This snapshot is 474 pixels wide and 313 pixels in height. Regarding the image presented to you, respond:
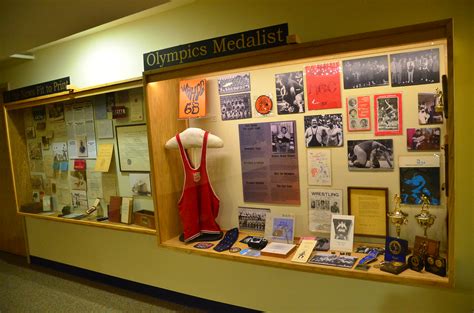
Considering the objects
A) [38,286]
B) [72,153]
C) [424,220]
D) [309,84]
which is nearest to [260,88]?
[309,84]

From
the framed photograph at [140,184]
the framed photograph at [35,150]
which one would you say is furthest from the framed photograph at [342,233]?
the framed photograph at [35,150]

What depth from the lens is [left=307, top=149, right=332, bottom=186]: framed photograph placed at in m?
2.24

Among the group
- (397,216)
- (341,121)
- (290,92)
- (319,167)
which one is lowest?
(397,216)

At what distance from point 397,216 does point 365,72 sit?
874 millimetres

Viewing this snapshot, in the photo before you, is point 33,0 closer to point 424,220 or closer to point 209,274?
point 209,274

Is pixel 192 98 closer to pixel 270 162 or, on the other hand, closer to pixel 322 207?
pixel 270 162

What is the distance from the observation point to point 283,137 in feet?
7.84

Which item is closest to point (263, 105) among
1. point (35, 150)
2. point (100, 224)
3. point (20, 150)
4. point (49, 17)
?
point (100, 224)

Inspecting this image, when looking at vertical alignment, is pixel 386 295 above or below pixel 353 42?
below

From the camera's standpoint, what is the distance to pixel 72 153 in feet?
12.2

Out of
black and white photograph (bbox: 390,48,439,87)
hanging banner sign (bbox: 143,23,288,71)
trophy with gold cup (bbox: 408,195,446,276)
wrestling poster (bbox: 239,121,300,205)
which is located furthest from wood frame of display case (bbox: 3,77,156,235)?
black and white photograph (bbox: 390,48,439,87)

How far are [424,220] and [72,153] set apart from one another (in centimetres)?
340

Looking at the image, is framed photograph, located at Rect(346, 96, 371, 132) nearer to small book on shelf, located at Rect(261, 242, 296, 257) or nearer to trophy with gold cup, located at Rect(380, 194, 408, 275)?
trophy with gold cup, located at Rect(380, 194, 408, 275)

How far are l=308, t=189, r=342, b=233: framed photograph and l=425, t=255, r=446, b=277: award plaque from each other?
58 centimetres
